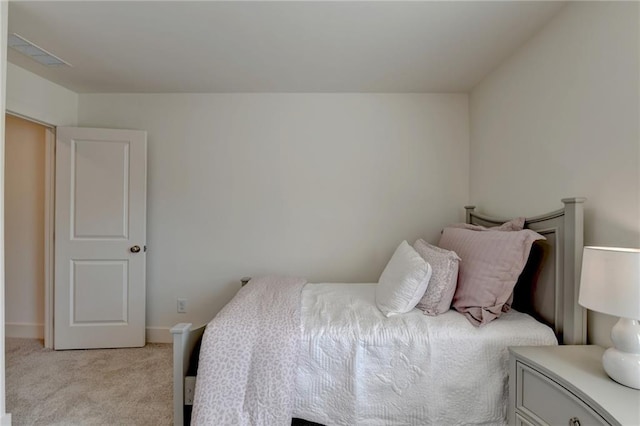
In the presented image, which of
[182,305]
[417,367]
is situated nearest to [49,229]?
[182,305]

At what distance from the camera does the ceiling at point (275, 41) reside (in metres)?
1.70

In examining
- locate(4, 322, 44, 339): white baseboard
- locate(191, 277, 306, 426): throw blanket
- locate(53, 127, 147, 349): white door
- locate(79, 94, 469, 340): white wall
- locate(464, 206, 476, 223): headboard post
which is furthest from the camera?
locate(4, 322, 44, 339): white baseboard

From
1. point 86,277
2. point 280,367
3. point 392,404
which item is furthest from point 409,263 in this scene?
point 86,277

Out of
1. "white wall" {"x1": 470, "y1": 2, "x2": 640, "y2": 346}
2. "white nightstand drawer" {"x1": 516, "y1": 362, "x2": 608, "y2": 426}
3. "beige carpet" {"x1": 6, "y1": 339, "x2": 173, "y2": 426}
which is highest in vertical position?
"white wall" {"x1": 470, "y1": 2, "x2": 640, "y2": 346}

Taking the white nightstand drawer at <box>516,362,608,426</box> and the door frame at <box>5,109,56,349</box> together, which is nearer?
the white nightstand drawer at <box>516,362,608,426</box>

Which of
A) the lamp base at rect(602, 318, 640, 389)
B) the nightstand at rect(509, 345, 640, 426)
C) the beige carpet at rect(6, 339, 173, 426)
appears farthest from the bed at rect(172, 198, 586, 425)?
the beige carpet at rect(6, 339, 173, 426)

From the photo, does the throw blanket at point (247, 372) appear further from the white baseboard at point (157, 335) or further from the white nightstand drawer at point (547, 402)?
the white baseboard at point (157, 335)

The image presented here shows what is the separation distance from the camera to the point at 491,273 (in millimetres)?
1728

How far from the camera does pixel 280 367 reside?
1502 millimetres

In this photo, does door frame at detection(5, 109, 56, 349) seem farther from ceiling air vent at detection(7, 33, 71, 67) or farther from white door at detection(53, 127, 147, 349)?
ceiling air vent at detection(7, 33, 71, 67)

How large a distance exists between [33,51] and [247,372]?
2.58 m

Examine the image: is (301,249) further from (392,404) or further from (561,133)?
(561,133)

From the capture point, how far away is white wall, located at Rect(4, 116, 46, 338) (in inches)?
120

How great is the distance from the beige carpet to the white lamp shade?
2.27 meters
